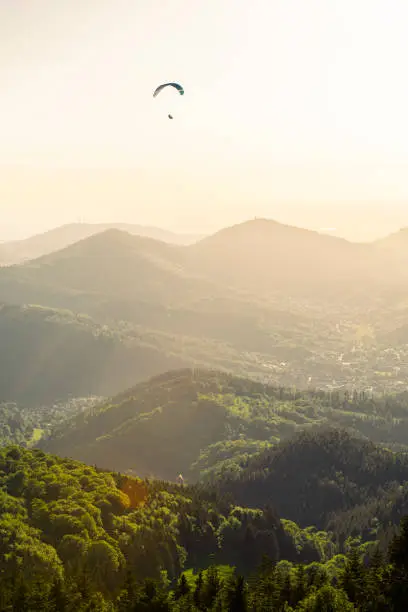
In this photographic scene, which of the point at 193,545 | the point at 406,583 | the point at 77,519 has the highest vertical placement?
the point at 406,583

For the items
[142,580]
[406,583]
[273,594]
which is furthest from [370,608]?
[142,580]

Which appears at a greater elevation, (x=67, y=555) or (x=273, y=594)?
(x=273, y=594)

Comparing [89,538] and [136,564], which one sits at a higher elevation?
[89,538]

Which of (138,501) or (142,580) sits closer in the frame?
(142,580)

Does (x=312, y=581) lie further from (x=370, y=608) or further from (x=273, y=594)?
(x=370, y=608)

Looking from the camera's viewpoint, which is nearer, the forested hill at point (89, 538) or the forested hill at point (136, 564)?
the forested hill at point (136, 564)

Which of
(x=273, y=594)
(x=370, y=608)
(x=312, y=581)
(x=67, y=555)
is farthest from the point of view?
(x=67, y=555)

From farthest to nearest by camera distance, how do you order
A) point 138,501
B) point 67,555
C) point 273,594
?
point 138,501 < point 67,555 < point 273,594

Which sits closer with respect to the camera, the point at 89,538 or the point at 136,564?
the point at 89,538

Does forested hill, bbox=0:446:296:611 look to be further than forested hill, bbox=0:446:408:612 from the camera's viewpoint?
Yes

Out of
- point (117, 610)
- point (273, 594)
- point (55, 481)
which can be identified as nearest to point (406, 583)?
point (273, 594)
